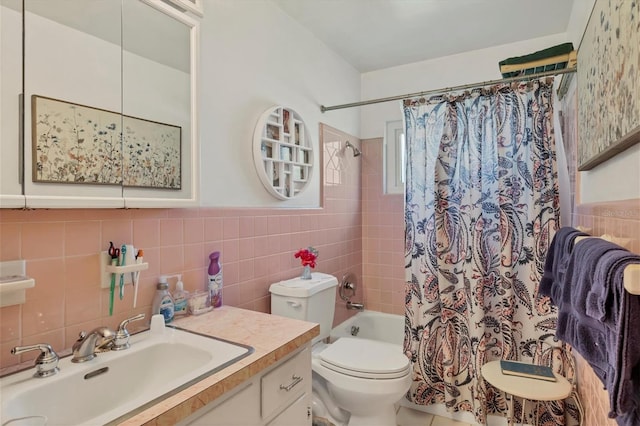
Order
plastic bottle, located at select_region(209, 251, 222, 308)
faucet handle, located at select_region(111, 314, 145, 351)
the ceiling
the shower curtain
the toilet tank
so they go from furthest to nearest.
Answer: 1. the ceiling
2. the shower curtain
3. the toilet tank
4. plastic bottle, located at select_region(209, 251, 222, 308)
5. faucet handle, located at select_region(111, 314, 145, 351)

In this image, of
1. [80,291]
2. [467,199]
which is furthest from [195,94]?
[467,199]

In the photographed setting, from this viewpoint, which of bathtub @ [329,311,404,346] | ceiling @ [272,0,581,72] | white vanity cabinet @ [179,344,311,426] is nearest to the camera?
white vanity cabinet @ [179,344,311,426]

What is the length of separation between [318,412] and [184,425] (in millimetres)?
1201

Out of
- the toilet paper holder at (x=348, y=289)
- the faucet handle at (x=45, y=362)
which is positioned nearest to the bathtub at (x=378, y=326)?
the toilet paper holder at (x=348, y=289)

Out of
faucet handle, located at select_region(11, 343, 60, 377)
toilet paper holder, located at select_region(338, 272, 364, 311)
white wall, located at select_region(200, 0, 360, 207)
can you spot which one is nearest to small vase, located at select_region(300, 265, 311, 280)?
white wall, located at select_region(200, 0, 360, 207)

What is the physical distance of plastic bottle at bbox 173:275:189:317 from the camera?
1.40 metres

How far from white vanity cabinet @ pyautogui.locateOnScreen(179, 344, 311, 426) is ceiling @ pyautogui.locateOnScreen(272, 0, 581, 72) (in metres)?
1.95

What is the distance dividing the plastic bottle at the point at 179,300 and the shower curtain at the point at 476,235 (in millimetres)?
1391

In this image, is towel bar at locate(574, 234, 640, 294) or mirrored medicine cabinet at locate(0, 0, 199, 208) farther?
mirrored medicine cabinet at locate(0, 0, 199, 208)

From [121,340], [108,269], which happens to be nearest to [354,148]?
[108,269]

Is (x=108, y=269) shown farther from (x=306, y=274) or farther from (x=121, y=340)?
(x=306, y=274)

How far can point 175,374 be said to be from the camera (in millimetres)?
1141

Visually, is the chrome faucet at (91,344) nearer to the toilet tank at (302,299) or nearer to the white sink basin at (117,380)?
the white sink basin at (117,380)

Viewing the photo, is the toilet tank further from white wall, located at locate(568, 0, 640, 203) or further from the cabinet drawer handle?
white wall, located at locate(568, 0, 640, 203)
